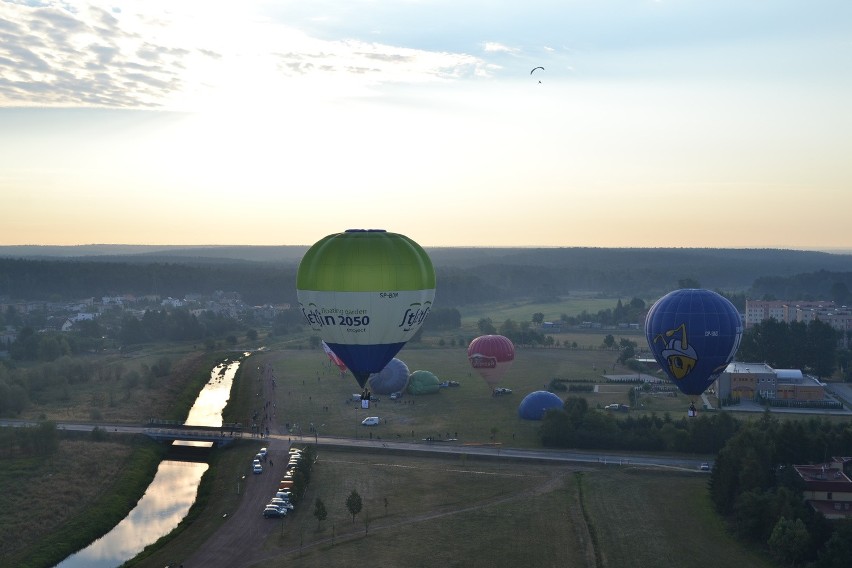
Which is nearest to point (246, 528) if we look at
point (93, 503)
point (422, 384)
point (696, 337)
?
point (93, 503)

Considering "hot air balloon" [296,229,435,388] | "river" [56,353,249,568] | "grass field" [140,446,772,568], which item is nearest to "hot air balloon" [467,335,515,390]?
"grass field" [140,446,772,568]

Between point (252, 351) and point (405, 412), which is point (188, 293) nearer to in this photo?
point (252, 351)

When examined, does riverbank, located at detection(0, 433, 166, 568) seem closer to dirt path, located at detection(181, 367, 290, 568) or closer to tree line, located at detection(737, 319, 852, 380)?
dirt path, located at detection(181, 367, 290, 568)

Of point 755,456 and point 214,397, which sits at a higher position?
point 755,456

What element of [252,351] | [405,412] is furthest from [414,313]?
[252,351]

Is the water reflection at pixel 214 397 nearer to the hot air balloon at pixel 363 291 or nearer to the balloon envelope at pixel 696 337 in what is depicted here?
the hot air balloon at pixel 363 291

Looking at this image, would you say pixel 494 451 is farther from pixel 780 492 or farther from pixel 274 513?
pixel 780 492
